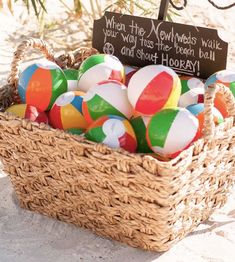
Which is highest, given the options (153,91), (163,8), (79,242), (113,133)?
(163,8)

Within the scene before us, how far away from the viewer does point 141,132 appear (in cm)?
222

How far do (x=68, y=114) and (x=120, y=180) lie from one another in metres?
0.37

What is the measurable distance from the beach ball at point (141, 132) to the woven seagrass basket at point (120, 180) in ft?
0.62

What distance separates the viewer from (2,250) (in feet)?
7.41

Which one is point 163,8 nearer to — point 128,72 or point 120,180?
point 128,72

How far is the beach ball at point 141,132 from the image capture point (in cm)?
221

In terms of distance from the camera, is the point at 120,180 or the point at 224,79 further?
the point at 224,79

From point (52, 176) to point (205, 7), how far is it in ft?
7.95

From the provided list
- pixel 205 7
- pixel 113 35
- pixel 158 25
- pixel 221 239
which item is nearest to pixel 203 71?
pixel 158 25

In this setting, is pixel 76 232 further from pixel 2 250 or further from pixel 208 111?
pixel 208 111

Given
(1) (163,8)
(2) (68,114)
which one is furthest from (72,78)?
(1) (163,8)

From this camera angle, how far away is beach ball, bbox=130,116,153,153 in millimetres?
2207

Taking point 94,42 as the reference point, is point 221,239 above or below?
below

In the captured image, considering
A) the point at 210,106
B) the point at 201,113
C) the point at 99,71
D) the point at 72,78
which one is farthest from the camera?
the point at 72,78
